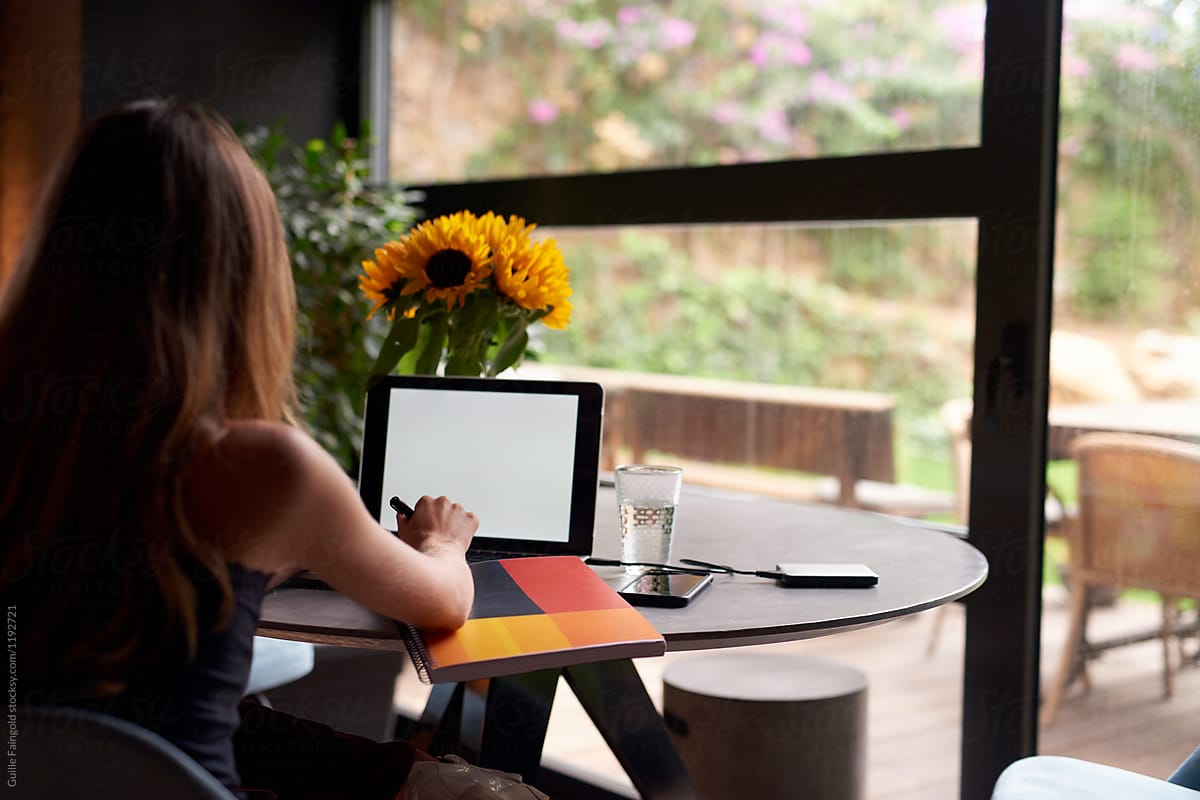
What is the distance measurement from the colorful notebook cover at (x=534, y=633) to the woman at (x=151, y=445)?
17cm

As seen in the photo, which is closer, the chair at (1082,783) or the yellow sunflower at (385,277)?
the chair at (1082,783)

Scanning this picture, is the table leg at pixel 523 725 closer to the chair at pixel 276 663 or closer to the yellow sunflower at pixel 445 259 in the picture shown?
the yellow sunflower at pixel 445 259

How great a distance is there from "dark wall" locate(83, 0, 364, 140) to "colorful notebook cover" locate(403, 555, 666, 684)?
224 centimetres

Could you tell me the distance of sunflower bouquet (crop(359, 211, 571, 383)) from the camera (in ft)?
→ 5.40

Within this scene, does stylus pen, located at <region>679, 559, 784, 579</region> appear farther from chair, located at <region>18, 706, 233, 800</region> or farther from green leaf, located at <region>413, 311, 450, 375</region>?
chair, located at <region>18, 706, 233, 800</region>

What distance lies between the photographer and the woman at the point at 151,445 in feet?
3.18

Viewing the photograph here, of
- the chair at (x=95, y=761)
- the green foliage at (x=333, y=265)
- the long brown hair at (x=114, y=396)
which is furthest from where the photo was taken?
the green foliage at (x=333, y=265)

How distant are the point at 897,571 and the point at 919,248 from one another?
3.21 feet

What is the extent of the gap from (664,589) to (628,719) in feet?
0.65

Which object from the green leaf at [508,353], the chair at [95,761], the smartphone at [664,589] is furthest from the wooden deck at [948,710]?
the chair at [95,761]

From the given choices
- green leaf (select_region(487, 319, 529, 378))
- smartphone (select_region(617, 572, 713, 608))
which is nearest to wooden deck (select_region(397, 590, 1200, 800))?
smartphone (select_region(617, 572, 713, 608))

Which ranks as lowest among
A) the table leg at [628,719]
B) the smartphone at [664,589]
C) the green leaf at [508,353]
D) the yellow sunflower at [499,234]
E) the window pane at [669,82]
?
the table leg at [628,719]

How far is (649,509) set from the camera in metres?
1.54

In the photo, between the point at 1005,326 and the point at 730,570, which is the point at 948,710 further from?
the point at 730,570
